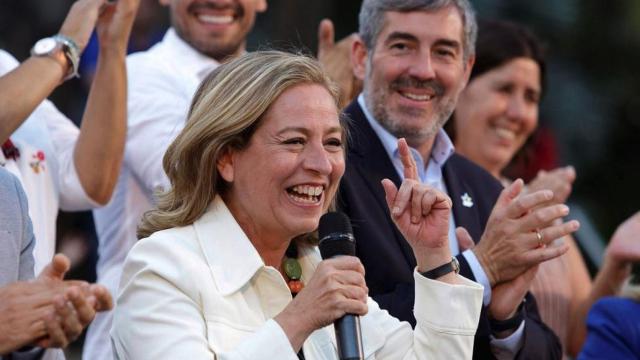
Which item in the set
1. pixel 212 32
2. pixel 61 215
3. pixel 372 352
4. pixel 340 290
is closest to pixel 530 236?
pixel 372 352

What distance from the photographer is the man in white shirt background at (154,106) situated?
5.27 m

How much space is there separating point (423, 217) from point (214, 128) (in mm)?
689

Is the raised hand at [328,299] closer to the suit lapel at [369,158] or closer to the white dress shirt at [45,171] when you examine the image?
the suit lapel at [369,158]

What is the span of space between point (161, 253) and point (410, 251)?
117 cm

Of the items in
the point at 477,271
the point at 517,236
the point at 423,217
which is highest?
the point at 423,217

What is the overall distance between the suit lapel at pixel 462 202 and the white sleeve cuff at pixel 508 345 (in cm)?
46

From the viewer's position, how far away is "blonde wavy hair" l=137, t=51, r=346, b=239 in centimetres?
403

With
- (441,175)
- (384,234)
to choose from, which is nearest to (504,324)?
(384,234)

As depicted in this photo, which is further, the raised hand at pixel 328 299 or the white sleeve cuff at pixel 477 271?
the white sleeve cuff at pixel 477 271

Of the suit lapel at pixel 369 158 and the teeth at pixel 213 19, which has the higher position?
the teeth at pixel 213 19

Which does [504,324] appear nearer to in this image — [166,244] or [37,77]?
[166,244]

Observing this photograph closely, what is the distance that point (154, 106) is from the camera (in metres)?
5.36

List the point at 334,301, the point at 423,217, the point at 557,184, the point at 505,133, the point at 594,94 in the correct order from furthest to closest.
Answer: the point at 594,94 → the point at 505,133 → the point at 557,184 → the point at 423,217 → the point at 334,301

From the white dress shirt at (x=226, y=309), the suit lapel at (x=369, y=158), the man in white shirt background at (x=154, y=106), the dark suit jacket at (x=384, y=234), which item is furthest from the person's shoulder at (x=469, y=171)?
the white dress shirt at (x=226, y=309)
